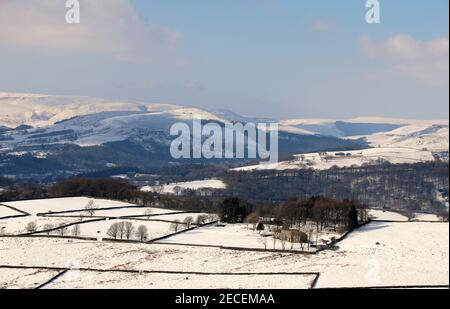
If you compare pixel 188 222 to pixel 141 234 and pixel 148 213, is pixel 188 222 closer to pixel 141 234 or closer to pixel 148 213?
pixel 148 213

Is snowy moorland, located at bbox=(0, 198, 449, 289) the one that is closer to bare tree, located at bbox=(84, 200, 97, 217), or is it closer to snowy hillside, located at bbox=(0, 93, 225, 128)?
bare tree, located at bbox=(84, 200, 97, 217)

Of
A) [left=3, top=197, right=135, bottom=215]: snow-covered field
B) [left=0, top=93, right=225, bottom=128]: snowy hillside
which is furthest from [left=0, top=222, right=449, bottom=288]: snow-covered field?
[left=0, top=93, right=225, bottom=128]: snowy hillside

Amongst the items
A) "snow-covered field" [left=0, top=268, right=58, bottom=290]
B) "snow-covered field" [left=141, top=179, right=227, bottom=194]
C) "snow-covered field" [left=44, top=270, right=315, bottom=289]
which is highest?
"snow-covered field" [left=0, top=268, right=58, bottom=290]

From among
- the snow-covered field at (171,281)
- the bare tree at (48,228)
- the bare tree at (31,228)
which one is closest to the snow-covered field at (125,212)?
the bare tree at (48,228)
